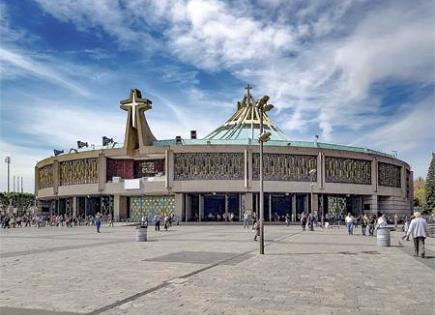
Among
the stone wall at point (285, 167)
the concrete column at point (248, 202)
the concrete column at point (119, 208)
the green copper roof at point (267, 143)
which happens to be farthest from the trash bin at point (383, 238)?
the concrete column at point (119, 208)

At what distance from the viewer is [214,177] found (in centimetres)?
6016

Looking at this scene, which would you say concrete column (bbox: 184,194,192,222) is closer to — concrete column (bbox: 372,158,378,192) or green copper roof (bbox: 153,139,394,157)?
green copper roof (bbox: 153,139,394,157)

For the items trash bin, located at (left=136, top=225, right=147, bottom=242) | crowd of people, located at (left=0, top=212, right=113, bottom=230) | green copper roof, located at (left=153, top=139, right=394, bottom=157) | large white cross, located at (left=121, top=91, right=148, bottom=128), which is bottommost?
crowd of people, located at (left=0, top=212, right=113, bottom=230)

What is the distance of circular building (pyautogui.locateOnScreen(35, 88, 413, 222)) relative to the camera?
198 ft

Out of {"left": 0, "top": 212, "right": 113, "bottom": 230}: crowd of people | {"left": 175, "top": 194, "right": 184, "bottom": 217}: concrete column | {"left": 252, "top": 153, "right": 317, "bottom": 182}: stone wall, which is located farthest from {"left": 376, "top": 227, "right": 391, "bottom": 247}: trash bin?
{"left": 175, "top": 194, "right": 184, "bottom": 217}: concrete column

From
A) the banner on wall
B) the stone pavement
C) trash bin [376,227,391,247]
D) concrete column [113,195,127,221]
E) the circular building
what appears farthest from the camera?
concrete column [113,195,127,221]

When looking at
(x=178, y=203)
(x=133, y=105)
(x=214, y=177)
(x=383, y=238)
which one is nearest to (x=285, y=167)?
(x=214, y=177)

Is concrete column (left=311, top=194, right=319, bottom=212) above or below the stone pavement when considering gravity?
above

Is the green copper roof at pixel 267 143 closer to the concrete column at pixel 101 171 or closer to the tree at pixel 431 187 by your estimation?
the concrete column at pixel 101 171

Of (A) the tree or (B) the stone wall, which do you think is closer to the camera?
(B) the stone wall

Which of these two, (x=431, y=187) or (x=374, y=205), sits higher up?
(x=431, y=187)

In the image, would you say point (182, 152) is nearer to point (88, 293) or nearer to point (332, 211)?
point (332, 211)

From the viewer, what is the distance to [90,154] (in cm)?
6575

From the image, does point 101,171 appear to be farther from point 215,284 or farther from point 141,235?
point 215,284
